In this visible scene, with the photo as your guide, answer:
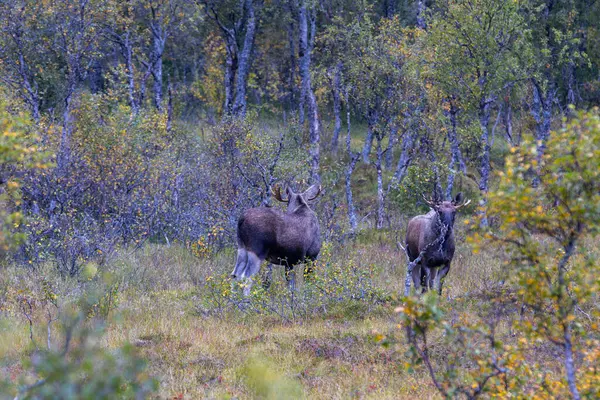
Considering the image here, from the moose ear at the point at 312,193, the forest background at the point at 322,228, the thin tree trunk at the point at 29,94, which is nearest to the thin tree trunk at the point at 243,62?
the forest background at the point at 322,228

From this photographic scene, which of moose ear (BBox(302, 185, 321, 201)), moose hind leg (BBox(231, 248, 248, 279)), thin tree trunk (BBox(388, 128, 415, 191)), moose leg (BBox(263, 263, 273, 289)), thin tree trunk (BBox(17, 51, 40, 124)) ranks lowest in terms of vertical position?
thin tree trunk (BBox(388, 128, 415, 191))

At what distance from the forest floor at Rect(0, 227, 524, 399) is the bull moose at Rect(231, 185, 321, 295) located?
2.27ft

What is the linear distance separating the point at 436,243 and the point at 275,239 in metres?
3.24

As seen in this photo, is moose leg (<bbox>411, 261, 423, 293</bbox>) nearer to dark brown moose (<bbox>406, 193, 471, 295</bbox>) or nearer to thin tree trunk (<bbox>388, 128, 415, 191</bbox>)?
dark brown moose (<bbox>406, 193, 471, 295</bbox>)

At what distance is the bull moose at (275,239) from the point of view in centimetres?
1278

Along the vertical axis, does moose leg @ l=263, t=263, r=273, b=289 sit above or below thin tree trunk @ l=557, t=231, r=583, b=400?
below

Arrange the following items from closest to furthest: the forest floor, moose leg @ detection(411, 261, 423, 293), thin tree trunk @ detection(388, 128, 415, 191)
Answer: the forest floor → moose leg @ detection(411, 261, 423, 293) → thin tree trunk @ detection(388, 128, 415, 191)

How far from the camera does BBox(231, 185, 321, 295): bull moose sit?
1278 cm

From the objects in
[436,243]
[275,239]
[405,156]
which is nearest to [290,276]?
[275,239]

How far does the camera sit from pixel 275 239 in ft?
42.5

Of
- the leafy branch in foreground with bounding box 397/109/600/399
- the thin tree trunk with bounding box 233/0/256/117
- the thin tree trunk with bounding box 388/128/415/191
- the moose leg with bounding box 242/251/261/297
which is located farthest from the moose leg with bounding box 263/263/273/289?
the thin tree trunk with bounding box 233/0/256/117

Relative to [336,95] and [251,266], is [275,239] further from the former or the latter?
[336,95]

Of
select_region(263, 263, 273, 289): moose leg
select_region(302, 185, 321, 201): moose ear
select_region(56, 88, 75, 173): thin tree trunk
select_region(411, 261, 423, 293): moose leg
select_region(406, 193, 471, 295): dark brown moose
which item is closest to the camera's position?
select_region(406, 193, 471, 295): dark brown moose

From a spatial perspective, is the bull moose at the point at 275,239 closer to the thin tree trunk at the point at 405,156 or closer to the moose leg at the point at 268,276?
the moose leg at the point at 268,276
